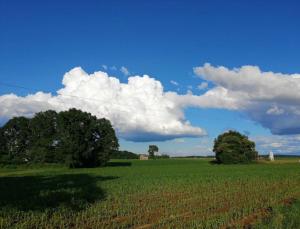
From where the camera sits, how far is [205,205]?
22953 mm

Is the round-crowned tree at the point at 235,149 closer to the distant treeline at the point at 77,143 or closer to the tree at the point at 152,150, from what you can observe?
the distant treeline at the point at 77,143

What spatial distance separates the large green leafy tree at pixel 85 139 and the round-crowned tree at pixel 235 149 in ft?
82.4

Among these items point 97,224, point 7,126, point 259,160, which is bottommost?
point 97,224

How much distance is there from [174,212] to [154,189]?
41.9ft

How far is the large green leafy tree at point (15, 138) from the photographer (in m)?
113

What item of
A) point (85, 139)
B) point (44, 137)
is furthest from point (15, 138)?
point (85, 139)

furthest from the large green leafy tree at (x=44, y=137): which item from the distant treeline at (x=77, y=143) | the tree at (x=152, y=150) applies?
the tree at (x=152, y=150)

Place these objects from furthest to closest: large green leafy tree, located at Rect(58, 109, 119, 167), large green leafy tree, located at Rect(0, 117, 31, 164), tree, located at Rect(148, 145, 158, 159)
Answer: tree, located at Rect(148, 145, 158, 159)
large green leafy tree, located at Rect(0, 117, 31, 164)
large green leafy tree, located at Rect(58, 109, 119, 167)

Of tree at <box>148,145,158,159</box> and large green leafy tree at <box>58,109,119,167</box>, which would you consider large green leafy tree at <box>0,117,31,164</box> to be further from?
tree at <box>148,145,158,159</box>

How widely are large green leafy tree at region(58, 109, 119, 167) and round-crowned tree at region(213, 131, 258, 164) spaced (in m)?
25.1

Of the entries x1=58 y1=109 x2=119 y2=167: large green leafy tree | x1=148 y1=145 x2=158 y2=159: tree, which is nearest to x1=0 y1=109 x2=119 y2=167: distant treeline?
x1=58 y1=109 x2=119 y2=167: large green leafy tree

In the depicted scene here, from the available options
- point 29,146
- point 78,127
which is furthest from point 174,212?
point 29,146

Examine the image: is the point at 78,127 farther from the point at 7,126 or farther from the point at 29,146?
the point at 7,126

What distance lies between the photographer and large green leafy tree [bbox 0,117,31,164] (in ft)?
372
